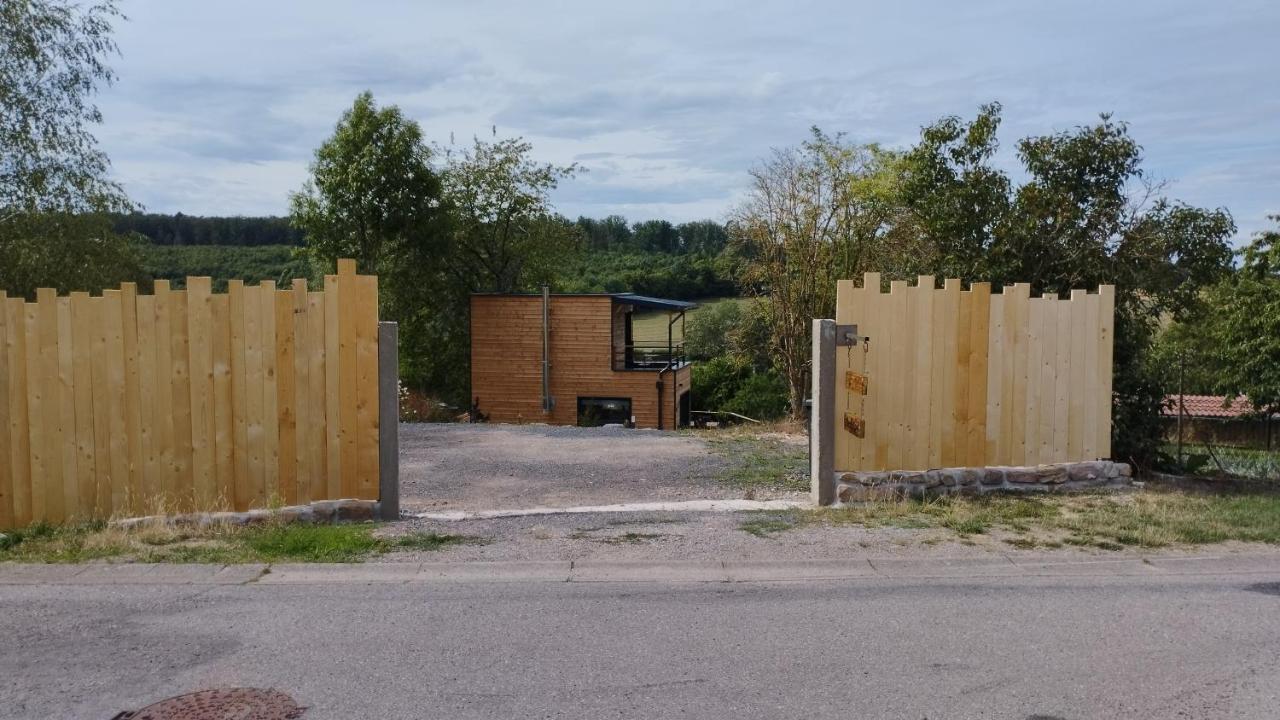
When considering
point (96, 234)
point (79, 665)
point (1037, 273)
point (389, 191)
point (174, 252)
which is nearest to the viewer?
point (79, 665)

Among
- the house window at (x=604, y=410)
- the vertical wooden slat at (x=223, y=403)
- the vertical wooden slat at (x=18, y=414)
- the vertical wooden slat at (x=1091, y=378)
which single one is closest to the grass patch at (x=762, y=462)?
the vertical wooden slat at (x=1091, y=378)

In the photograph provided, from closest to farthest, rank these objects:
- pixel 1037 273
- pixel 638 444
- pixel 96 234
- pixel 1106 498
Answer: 1. pixel 1106 498
2. pixel 1037 273
3. pixel 638 444
4. pixel 96 234

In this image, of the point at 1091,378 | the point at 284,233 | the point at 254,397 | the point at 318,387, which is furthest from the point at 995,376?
the point at 284,233

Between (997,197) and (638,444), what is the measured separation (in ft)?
20.3

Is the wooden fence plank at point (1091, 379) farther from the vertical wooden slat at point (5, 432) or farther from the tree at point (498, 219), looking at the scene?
the tree at point (498, 219)

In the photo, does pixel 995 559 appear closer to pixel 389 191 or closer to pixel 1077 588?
pixel 1077 588

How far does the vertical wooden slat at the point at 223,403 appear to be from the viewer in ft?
25.8

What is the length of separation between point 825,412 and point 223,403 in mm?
4930

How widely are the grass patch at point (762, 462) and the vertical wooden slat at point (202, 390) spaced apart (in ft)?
16.5

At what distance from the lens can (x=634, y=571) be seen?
653cm

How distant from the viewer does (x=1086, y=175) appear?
1238 cm

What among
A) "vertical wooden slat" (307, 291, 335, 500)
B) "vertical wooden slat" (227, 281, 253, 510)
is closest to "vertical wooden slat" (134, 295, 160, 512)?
"vertical wooden slat" (227, 281, 253, 510)

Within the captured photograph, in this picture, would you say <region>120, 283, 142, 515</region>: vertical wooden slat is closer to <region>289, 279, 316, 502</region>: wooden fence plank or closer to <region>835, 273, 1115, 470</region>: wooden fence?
<region>289, 279, 316, 502</region>: wooden fence plank

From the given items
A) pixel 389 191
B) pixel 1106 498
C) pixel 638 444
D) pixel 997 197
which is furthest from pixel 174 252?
pixel 1106 498
